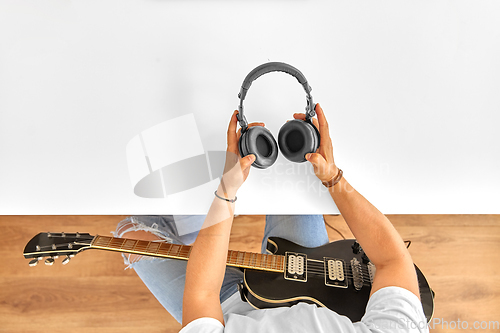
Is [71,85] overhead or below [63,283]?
overhead

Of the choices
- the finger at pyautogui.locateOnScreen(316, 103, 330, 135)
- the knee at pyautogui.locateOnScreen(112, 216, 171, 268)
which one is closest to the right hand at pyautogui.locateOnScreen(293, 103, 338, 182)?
the finger at pyautogui.locateOnScreen(316, 103, 330, 135)

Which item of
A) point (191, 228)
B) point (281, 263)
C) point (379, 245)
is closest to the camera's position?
point (379, 245)

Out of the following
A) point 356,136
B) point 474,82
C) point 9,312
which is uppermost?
point 474,82

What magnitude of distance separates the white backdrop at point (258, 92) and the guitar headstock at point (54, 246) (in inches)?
3.5

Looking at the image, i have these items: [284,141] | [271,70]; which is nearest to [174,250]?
[284,141]

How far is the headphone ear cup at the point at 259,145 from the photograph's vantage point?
2.16 ft

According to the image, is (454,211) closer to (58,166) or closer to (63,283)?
(58,166)

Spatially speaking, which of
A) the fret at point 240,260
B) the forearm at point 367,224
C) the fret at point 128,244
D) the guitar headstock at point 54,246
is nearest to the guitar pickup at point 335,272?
the forearm at point 367,224

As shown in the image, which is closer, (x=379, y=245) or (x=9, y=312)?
(x=379, y=245)

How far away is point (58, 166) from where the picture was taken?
736 millimetres

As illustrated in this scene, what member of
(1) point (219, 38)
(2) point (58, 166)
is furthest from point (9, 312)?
(1) point (219, 38)

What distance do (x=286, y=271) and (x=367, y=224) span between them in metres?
0.27

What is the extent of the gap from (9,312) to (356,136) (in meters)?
1.59

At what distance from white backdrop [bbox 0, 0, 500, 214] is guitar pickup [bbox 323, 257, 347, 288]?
194 millimetres
